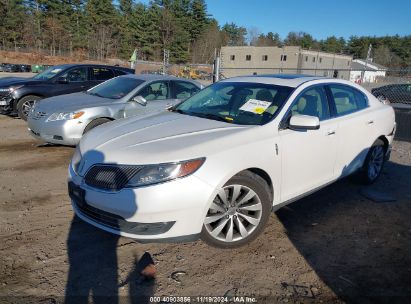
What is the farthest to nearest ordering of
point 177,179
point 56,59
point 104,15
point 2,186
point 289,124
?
point 104,15 → point 56,59 → point 2,186 → point 289,124 → point 177,179

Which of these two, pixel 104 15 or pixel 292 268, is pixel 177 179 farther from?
pixel 104 15

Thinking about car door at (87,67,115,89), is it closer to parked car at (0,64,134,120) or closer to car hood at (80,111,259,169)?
parked car at (0,64,134,120)

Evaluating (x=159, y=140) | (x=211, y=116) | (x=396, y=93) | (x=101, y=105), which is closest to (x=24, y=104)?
(x=101, y=105)

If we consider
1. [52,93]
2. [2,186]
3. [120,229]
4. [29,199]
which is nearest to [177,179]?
[120,229]

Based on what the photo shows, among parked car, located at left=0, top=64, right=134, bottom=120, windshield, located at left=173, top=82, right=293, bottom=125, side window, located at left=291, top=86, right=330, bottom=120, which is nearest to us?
windshield, located at left=173, top=82, right=293, bottom=125

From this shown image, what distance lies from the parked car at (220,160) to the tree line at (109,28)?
7183cm

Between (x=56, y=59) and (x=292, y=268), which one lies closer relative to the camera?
(x=292, y=268)

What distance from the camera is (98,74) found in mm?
10000

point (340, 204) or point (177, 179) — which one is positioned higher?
point (177, 179)

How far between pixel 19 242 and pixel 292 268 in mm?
2563

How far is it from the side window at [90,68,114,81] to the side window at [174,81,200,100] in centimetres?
345

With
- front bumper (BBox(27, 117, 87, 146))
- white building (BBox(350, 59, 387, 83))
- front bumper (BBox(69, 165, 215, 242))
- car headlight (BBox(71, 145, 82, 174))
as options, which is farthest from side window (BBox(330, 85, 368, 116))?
white building (BBox(350, 59, 387, 83))

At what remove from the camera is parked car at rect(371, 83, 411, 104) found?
1490 centimetres

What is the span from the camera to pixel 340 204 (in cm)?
461
